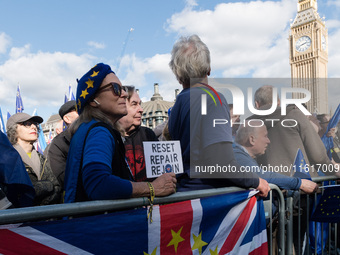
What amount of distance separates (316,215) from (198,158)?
1.64 metres

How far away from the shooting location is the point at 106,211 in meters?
1.83

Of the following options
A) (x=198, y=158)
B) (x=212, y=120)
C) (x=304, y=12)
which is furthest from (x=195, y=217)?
(x=304, y=12)

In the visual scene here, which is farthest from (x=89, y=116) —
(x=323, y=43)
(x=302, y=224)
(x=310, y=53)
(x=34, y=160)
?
(x=323, y=43)

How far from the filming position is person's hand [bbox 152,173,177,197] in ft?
6.40

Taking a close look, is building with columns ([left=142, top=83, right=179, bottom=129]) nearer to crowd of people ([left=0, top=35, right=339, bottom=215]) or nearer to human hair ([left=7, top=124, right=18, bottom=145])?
human hair ([left=7, top=124, right=18, bottom=145])

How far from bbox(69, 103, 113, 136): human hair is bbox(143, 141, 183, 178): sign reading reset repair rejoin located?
11.1 inches

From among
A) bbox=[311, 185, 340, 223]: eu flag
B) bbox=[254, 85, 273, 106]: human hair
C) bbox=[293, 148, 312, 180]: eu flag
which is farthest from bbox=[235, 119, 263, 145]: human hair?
bbox=[311, 185, 340, 223]: eu flag

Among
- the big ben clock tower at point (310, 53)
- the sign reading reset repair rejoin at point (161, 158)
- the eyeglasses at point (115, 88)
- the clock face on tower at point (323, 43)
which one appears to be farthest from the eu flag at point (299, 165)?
the clock face on tower at point (323, 43)

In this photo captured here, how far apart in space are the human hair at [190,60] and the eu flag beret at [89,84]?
2.20 feet

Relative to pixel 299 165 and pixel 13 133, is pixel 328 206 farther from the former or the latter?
pixel 13 133

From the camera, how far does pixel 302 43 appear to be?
71.7 metres

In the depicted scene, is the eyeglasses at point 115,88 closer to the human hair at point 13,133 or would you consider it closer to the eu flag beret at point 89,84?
the eu flag beret at point 89,84

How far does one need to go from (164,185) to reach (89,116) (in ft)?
1.92

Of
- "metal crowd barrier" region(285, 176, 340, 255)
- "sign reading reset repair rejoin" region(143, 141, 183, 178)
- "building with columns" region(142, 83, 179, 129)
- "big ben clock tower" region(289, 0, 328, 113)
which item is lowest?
"metal crowd barrier" region(285, 176, 340, 255)
